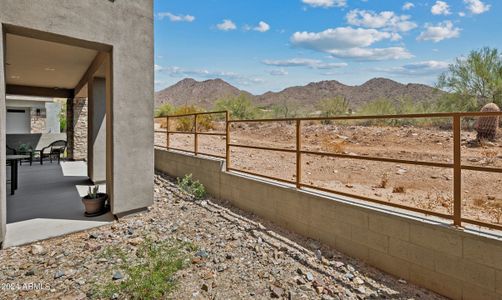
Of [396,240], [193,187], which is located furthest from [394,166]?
[193,187]

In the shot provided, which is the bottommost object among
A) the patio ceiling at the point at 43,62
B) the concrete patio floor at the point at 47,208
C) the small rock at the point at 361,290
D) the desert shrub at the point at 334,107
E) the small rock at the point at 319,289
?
the small rock at the point at 361,290

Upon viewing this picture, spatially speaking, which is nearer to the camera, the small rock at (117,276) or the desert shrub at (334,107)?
the small rock at (117,276)

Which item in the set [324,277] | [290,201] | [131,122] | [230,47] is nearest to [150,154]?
[131,122]

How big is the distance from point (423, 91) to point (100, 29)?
37.4 m

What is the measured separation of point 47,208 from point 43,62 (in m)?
2.77

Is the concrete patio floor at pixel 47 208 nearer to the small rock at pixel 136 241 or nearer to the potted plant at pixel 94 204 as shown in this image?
the potted plant at pixel 94 204

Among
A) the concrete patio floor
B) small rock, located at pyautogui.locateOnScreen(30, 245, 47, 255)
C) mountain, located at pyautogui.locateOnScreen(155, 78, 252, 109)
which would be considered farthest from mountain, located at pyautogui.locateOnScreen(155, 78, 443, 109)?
small rock, located at pyautogui.locateOnScreen(30, 245, 47, 255)

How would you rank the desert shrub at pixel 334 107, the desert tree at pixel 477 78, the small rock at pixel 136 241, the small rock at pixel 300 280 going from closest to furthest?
the small rock at pixel 300 280
the small rock at pixel 136 241
the desert tree at pixel 477 78
the desert shrub at pixel 334 107

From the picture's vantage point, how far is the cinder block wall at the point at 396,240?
2.28 m

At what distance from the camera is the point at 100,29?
3.88m

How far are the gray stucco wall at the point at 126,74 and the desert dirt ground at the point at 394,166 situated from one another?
9.18ft

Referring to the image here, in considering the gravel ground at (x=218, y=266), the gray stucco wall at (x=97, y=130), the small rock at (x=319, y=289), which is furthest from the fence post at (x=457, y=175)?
the gray stucco wall at (x=97, y=130)

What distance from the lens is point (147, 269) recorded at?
266 cm

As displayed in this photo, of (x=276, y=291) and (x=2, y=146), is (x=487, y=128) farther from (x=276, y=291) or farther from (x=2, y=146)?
(x=2, y=146)
